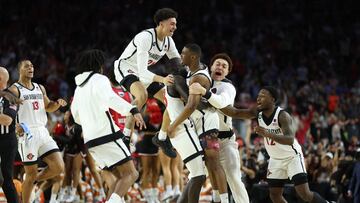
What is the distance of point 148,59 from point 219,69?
1.05 meters

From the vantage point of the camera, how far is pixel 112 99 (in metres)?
7.99

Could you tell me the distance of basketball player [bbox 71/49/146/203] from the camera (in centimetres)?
814

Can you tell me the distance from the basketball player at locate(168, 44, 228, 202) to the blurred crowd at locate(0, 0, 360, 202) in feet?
28.3

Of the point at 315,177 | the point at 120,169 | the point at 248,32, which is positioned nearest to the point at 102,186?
the point at 315,177

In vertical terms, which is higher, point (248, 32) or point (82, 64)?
point (248, 32)

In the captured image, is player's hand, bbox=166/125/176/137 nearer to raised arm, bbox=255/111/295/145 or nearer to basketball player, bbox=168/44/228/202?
basketball player, bbox=168/44/228/202

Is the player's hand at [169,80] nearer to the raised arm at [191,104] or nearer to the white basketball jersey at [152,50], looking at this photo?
the raised arm at [191,104]

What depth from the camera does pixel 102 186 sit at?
13641mm

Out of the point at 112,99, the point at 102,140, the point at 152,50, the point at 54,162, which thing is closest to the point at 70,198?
the point at 54,162

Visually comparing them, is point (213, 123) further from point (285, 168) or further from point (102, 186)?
point (102, 186)

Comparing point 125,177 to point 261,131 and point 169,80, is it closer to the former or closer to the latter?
point 169,80

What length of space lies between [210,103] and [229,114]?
528mm

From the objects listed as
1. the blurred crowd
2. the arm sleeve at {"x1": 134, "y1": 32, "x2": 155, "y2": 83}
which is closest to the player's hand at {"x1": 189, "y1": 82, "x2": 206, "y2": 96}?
the arm sleeve at {"x1": 134, "y1": 32, "x2": 155, "y2": 83}

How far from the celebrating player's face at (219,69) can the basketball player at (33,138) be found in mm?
2361
